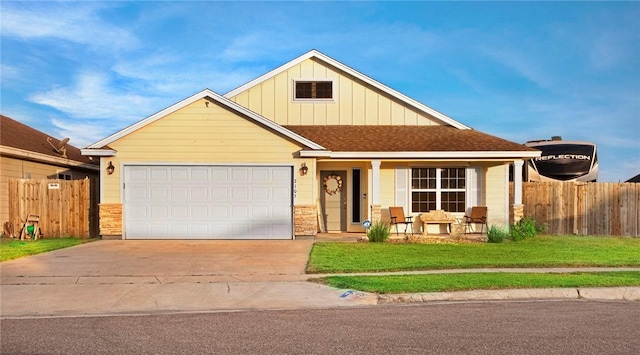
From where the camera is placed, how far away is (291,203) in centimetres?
1648

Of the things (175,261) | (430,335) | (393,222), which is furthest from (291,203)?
(430,335)

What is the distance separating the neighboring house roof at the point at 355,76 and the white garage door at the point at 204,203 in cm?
441

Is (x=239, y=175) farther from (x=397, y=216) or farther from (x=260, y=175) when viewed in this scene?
(x=397, y=216)

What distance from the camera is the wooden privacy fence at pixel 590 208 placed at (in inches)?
719

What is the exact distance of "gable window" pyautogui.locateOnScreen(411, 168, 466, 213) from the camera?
59.8ft

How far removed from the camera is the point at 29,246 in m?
14.4

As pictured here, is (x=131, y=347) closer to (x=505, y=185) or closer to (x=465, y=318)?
Answer: (x=465, y=318)

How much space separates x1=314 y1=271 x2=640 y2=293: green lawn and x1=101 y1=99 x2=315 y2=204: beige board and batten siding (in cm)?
705

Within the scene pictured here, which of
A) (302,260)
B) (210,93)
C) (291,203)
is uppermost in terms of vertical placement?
(210,93)

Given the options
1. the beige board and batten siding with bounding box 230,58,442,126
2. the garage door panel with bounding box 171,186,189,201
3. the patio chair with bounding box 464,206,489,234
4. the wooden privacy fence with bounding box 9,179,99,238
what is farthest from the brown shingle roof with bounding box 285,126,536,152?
the wooden privacy fence with bounding box 9,179,99,238

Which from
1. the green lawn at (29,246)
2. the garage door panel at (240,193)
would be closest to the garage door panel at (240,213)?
the garage door panel at (240,193)

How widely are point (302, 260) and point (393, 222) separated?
20.2 ft

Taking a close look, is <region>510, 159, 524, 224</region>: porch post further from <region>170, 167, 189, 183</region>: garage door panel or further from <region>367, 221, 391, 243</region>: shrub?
<region>170, 167, 189, 183</region>: garage door panel

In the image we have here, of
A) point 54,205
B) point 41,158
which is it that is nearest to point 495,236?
point 54,205
